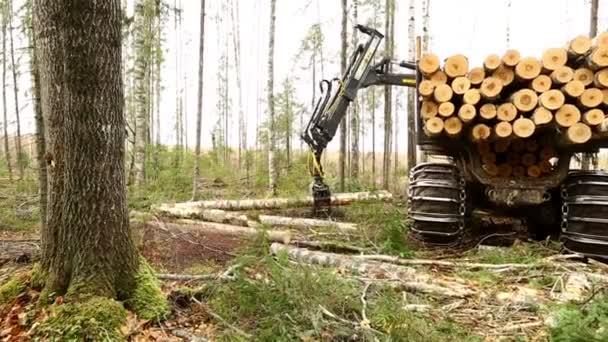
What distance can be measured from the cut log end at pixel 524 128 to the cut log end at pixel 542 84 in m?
0.32

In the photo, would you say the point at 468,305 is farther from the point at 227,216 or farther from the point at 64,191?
the point at 227,216

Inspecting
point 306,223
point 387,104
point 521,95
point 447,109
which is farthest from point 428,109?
point 387,104

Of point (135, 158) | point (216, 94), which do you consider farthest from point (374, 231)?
point (216, 94)

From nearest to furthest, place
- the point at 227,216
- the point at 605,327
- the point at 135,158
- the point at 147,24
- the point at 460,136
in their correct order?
1. the point at 605,327
2. the point at 460,136
3. the point at 227,216
4. the point at 135,158
5. the point at 147,24

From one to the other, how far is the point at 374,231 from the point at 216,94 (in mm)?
21735

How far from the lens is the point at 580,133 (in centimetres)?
412

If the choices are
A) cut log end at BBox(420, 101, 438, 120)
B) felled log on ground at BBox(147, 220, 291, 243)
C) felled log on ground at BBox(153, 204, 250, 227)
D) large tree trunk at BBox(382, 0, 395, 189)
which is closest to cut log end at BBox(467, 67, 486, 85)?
cut log end at BBox(420, 101, 438, 120)

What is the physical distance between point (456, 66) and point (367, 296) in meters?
2.85

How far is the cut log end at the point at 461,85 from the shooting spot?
445 cm

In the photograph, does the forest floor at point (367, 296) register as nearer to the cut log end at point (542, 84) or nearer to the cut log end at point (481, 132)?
the cut log end at point (481, 132)

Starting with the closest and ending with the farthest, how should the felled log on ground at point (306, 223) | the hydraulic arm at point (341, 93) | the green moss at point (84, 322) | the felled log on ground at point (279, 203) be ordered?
the green moss at point (84, 322) → the felled log on ground at point (306, 223) → the hydraulic arm at point (341, 93) → the felled log on ground at point (279, 203)

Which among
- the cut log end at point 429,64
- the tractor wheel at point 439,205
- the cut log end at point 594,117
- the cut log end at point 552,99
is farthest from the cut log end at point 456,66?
the cut log end at point 594,117

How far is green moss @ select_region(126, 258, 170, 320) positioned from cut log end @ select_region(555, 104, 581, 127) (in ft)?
13.2

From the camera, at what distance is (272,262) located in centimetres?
295
